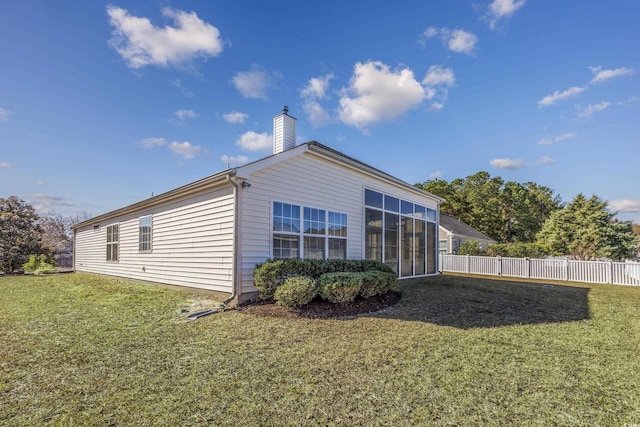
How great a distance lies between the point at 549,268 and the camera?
1406 cm

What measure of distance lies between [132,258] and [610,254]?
26188 mm

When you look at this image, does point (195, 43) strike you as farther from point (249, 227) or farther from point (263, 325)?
point (263, 325)

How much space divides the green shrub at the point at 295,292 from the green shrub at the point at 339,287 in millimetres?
302

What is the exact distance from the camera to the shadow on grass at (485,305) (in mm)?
5956

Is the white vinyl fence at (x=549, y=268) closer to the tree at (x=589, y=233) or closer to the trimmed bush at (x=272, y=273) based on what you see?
the tree at (x=589, y=233)

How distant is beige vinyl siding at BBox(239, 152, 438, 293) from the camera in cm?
672

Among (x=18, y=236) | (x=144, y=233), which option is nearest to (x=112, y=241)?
(x=144, y=233)

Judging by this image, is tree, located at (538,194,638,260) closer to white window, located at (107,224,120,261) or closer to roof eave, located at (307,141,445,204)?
roof eave, located at (307,141,445,204)

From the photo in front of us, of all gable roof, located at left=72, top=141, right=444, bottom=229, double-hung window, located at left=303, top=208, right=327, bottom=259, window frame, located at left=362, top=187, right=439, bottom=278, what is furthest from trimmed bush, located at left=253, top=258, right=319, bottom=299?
window frame, located at left=362, top=187, right=439, bottom=278

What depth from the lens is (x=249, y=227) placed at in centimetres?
674

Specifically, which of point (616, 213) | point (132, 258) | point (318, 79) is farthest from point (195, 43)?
point (616, 213)

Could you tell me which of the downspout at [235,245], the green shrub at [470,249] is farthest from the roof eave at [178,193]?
the green shrub at [470,249]

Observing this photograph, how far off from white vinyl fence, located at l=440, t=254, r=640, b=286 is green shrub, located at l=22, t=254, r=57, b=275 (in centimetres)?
2267

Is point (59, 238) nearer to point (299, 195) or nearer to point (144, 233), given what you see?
point (144, 233)
